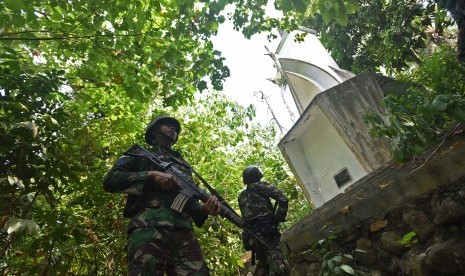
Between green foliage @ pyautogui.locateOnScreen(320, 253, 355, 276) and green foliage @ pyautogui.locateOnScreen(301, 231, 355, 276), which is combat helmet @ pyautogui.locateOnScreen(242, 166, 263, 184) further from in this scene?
green foliage @ pyautogui.locateOnScreen(320, 253, 355, 276)

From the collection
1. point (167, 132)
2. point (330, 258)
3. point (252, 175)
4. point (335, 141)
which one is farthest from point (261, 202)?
point (335, 141)

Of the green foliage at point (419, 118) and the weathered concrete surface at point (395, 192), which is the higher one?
the green foliage at point (419, 118)

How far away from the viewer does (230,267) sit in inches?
232

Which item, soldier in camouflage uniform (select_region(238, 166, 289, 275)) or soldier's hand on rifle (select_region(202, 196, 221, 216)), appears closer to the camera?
soldier's hand on rifle (select_region(202, 196, 221, 216))

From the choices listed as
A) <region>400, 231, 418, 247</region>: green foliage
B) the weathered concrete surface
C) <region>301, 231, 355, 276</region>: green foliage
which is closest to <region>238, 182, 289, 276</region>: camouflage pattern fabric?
the weathered concrete surface

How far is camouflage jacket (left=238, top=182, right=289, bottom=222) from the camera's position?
4480 mm

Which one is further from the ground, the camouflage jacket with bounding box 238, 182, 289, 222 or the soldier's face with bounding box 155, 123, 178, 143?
the soldier's face with bounding box 155, 123, 178, 143

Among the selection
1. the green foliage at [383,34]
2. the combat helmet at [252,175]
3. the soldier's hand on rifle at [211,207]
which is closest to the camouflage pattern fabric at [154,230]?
the soldier's hand on rifle at [211,207]

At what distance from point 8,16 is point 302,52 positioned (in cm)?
801

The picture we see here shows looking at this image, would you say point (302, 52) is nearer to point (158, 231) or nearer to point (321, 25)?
point (321, 25)

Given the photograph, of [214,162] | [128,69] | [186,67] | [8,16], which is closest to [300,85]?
[214,162]

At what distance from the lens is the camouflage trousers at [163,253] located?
2.40m

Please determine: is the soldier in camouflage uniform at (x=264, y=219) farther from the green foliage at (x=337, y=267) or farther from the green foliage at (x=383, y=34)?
the green foliage at (x=383, y=34)

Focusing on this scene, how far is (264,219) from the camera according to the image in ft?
14.7
